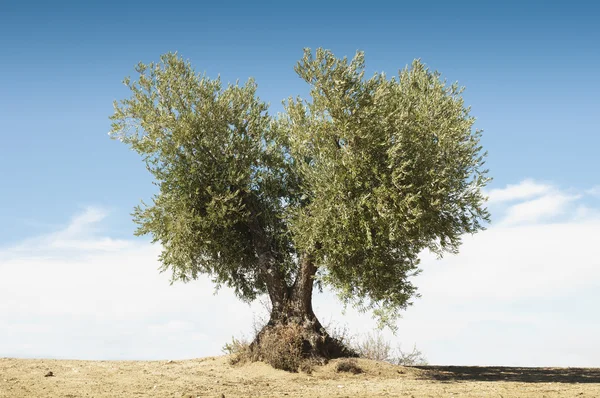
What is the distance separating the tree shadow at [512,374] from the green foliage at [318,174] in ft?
11.1

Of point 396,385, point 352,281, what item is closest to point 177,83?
→ point 352,281

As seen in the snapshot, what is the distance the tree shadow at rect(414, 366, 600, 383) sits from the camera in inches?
916

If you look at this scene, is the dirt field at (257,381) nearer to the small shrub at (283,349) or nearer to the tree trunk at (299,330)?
the small shrub at (283,349)

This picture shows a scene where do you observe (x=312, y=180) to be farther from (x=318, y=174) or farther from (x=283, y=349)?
(x=283, y=349)

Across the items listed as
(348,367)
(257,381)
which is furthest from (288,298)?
(257,381)

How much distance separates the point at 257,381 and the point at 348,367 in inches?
160

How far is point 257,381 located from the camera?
2133cm

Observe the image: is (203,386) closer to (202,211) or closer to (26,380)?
(26,380)

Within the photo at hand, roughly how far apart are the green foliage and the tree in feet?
0.18

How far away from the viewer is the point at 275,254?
26.0 meters

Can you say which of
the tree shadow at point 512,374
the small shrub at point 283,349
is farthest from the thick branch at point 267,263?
the tree shadow at point 512,374

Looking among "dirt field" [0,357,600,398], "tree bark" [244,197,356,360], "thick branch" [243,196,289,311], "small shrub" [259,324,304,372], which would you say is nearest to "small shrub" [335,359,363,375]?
"dirt field" [0,357,600,398]

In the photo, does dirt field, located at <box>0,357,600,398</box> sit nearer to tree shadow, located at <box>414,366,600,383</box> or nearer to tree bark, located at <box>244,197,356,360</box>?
tree shadow, located at <box>414,366,600,383</box>

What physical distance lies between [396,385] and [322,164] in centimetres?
822
